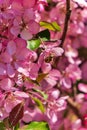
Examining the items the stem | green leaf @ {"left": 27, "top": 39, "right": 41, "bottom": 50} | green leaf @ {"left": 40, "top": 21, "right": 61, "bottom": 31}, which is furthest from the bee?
the stem

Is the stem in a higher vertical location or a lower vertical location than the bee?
lower

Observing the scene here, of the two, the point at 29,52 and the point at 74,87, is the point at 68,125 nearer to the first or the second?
the point at 74,87

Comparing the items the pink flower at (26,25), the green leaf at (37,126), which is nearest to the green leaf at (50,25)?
the pink flower at (26,25)

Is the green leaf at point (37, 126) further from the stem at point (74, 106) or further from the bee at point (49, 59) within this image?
the stem at point (74, 106)

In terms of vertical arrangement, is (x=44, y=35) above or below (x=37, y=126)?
above

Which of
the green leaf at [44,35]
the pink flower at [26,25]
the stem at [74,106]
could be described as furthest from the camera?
the stem at [74,106]

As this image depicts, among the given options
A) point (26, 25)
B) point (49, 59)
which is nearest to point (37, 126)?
point (49, 59)

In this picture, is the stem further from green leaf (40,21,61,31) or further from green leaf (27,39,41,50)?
green leaf (27,39,41,50)

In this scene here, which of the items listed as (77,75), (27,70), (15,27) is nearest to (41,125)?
(27,70)

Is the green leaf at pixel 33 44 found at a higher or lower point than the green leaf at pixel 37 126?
higher

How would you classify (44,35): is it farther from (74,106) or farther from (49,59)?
(74,106)

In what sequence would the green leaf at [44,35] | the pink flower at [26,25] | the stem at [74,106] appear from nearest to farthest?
the pink flower at [26,25] → the green leaf at [44,35] → the stem at [74,106]
